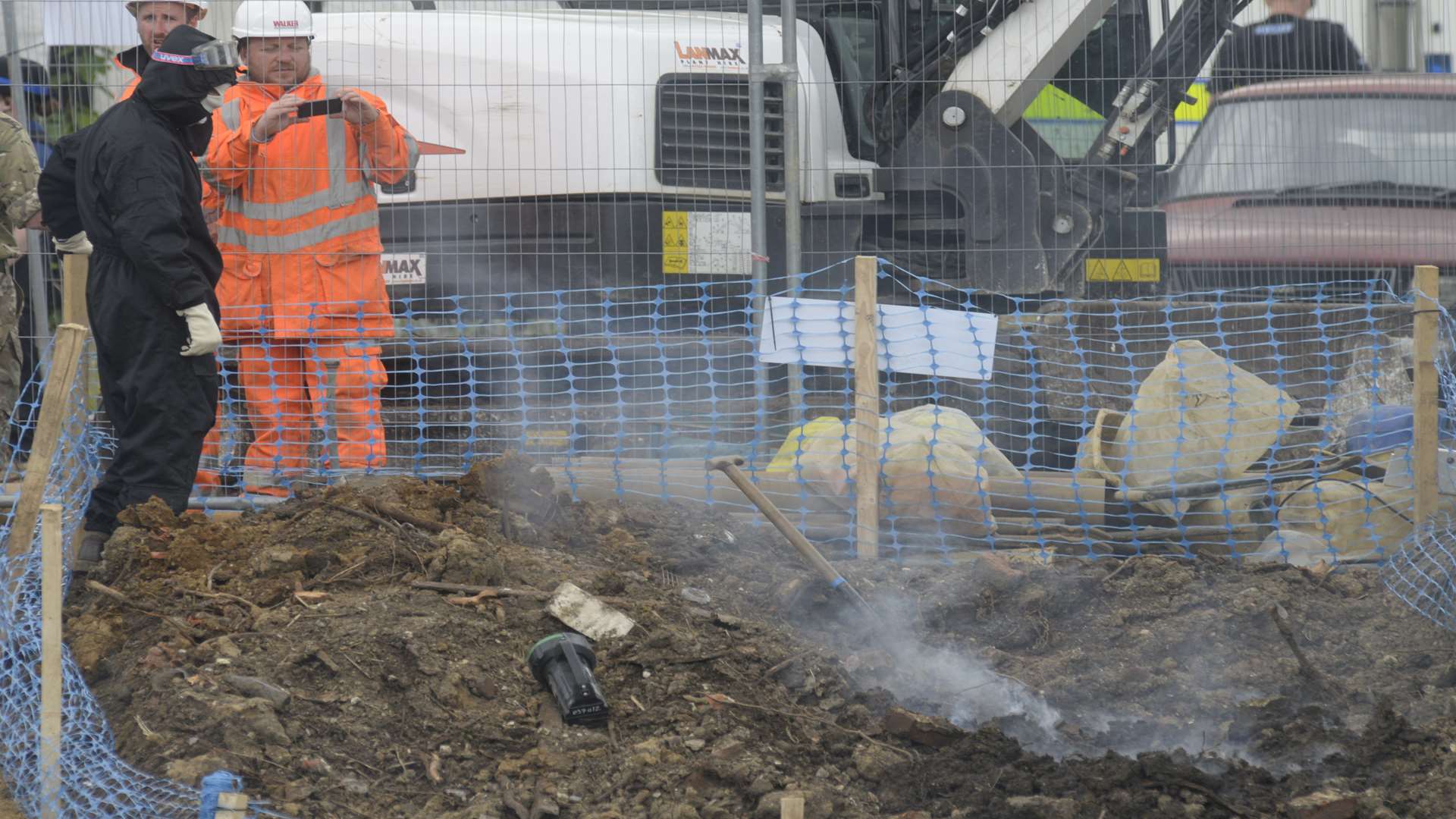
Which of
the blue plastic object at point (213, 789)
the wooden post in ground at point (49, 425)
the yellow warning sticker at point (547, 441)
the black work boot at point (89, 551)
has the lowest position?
the blue plastic object at point (213, 789)

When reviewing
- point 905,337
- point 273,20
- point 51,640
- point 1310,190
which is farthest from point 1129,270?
point 51,640

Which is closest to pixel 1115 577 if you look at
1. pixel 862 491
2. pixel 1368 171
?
pixel 862 491

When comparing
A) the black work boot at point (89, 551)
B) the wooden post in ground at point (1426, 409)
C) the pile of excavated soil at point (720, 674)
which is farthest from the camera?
the wooden post in ground at point (1426, 409)

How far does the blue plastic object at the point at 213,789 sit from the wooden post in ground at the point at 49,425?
1.13 metres

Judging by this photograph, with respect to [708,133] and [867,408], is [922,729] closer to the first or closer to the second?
[867,408]

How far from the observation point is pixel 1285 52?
800 centimetres

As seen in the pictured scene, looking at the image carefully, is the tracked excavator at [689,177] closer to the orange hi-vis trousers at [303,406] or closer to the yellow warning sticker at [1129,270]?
the yellow warning sticker at [1129,270]

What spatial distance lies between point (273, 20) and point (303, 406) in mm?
1771

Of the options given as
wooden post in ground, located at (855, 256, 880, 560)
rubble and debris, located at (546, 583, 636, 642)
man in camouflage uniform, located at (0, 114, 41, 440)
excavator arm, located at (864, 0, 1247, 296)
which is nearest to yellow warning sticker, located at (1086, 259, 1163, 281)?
excavator arm, located at (864, 0, 1247, 296)

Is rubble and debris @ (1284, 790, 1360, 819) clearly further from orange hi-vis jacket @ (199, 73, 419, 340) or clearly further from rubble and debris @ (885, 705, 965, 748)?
orange hi-vis jacket @ (199, 73, 419, 340)

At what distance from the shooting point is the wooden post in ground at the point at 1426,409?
6.38m

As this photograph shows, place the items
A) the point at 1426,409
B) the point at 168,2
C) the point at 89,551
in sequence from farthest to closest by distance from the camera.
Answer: the point at 168,2 < the point at 1426,409 < the point at 89,551

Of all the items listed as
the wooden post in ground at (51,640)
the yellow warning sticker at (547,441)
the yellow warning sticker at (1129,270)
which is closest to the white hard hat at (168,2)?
the yellow warning sticker at (547,441)

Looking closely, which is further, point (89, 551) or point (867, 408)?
point (867, 408)
